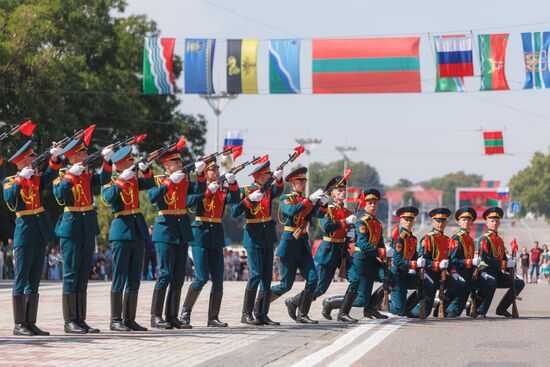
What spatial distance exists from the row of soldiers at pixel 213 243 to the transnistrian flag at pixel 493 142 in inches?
1511

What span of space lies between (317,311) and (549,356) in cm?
713

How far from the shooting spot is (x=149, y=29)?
52.8 meters

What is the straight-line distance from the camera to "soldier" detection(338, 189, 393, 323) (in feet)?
52.2

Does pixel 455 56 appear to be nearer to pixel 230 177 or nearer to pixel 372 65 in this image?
pixel 372 65

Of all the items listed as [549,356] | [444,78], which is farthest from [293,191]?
[444,78]

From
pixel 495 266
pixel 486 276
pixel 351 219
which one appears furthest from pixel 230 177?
pixel 495 266

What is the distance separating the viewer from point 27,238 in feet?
43.3

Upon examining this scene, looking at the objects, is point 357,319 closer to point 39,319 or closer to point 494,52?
point 39,319

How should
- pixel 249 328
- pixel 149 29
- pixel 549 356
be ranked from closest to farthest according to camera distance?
1. pixel 549 356
2. pixel 249 328
3. pixel 149 29

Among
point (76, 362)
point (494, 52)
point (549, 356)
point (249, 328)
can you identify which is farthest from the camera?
point (494, 52)

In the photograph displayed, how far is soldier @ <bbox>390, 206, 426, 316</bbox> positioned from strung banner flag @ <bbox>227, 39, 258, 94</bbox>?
784 inches

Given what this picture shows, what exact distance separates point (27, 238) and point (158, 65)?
25414mm

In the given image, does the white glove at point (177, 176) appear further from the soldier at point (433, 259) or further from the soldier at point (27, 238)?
the soldier at point (433, 259)

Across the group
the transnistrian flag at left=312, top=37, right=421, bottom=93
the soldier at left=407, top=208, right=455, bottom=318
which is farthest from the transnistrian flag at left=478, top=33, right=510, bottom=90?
the soldier at left=407, top=208, right=455, bottom=318
